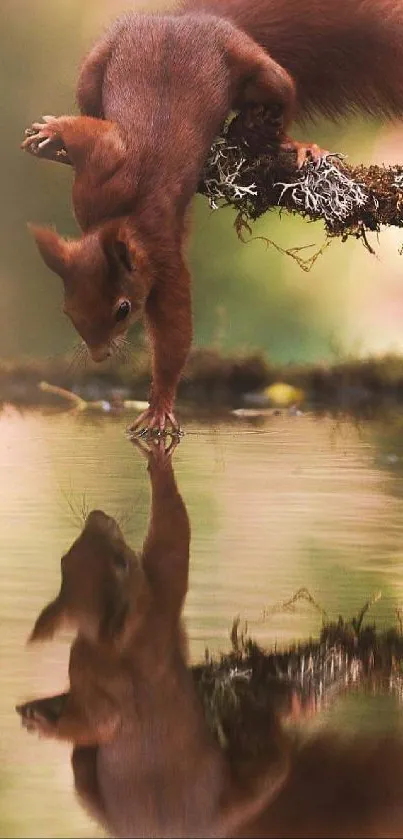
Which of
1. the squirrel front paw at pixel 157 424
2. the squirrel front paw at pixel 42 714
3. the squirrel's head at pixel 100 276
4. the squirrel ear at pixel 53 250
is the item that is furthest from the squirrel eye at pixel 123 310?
the squirrel front paw at pixel 42 714

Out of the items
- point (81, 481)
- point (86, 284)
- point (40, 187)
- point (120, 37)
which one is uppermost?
point (120, 37)

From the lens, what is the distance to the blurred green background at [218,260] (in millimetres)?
3637

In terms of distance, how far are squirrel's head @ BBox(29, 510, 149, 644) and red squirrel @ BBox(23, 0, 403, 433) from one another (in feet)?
2.58

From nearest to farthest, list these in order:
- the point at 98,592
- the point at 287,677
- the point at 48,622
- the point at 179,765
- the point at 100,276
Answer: the point at 179,765, the point at 287,677, the point at 48,622, the point at 98,592, the point at 100,276

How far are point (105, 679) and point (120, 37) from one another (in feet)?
6.00

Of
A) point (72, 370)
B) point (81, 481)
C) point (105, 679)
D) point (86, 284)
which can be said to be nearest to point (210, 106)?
point (86, 284)

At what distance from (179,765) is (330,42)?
7.25 ft

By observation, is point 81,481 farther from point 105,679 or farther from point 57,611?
point 105,679

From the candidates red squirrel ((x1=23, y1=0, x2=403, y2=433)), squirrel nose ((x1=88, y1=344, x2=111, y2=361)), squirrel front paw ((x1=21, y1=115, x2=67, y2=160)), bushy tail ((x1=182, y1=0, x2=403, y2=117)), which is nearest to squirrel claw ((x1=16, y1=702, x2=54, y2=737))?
red squirrel ((x1=23, y1=0, x2=403, y2=433))

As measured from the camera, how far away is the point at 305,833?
0.74 metres

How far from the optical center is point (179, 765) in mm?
819

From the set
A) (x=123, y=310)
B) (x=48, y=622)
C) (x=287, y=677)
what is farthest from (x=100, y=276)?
(x=287, y=677)

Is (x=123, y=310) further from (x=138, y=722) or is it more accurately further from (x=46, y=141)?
(x=138, y=722)

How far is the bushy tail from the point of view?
268 centimetres
